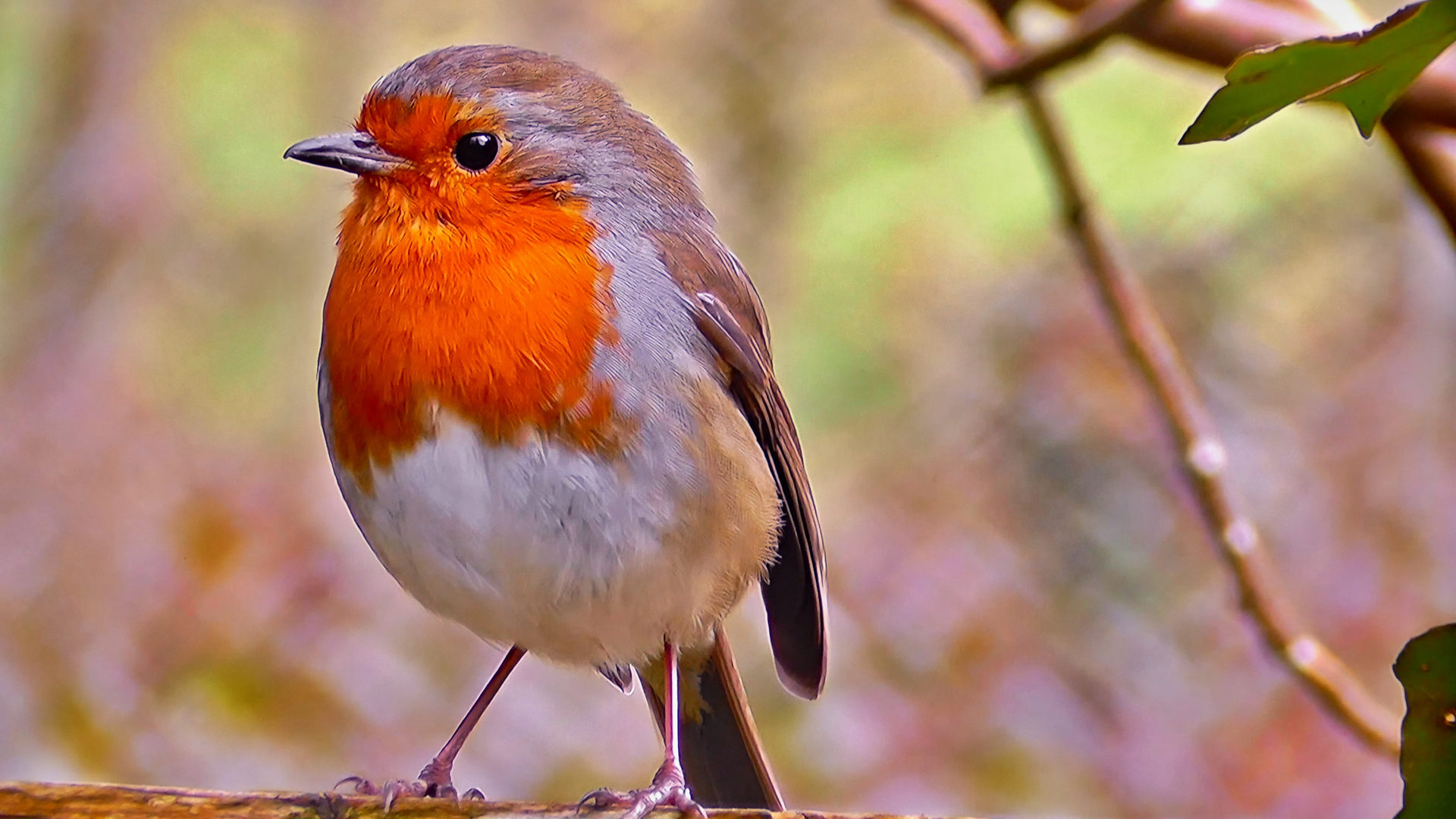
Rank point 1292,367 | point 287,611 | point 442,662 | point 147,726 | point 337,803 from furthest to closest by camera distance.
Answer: point 1292,367
point 442,662
point 287,611
point 147,726
point 337,803

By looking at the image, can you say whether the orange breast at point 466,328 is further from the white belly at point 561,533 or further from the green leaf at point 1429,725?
the green leaf at point 1429,725

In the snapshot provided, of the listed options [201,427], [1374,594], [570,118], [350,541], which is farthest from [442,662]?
[1374,594]

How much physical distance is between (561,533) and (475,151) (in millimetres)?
606

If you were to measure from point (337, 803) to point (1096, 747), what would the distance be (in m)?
2.98

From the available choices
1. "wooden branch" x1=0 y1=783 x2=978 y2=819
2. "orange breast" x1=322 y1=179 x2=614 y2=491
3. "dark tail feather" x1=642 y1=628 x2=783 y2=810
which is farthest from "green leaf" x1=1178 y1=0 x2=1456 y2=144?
"dark tail feather" x1=642 y1=628 x2=783 y2=810

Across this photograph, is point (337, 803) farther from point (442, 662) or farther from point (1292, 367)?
point (1292, 367)

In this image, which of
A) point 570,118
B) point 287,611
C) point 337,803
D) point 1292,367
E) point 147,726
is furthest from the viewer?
point 1292,367

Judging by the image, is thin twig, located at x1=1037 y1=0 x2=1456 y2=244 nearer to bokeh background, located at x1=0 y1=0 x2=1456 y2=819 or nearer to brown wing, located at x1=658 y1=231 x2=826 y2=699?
brown wing, located at x1=658 y1=231 x2=826 y2=699

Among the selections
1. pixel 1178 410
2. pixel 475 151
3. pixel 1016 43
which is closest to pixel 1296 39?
pixel 1016 43

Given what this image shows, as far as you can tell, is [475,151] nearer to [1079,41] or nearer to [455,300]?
[455,300]

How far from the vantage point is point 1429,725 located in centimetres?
124

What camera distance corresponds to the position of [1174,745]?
458 cm

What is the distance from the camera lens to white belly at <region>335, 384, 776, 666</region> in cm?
228

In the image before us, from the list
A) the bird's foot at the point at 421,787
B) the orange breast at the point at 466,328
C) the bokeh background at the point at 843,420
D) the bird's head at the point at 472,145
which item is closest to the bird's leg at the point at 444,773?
the bird's foot at the point at 421,787
